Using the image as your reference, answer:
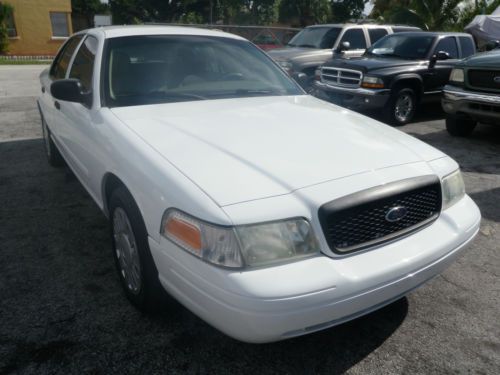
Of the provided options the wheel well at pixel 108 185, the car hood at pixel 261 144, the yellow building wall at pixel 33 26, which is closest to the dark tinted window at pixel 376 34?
the car hood at pixel 261 144

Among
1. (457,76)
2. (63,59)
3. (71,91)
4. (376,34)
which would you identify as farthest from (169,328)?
(376,34)

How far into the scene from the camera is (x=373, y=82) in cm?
810

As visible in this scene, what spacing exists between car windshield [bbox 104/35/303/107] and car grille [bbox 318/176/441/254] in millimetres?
1637

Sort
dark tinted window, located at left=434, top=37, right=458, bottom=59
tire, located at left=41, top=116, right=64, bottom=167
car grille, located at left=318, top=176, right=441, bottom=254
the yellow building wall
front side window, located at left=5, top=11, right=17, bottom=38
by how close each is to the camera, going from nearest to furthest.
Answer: car grille, located at left=318, top=176, right=441, bottom=254 → tire, located at left=41, top=116, right=64, bottom=167 → dark tinted window, located at left=434, top=37, right=458, bottom=59 → front side window, located at left=5, top=11, right=17, bottom=38 → the yellow building wall

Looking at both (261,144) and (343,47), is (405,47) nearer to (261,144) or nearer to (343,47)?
(343,47)

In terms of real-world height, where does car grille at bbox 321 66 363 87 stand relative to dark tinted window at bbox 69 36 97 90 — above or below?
below

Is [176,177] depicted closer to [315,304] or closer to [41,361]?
[315,304]

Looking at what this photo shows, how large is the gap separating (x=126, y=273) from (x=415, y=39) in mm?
8452

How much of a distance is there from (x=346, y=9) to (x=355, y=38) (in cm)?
3509

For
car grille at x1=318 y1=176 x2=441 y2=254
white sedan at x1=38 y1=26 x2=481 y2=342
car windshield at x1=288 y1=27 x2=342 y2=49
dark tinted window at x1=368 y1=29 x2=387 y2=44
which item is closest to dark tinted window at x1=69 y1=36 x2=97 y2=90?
white sedan at x1=38 y1=26 x2=481 y2=342

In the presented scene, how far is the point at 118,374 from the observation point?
2.21m

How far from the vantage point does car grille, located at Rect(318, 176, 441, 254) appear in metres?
2.06

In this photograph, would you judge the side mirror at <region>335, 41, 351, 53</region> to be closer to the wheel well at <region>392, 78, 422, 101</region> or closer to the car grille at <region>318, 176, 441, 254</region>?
the wheel well at <region>392, 78, 422, 101</region>

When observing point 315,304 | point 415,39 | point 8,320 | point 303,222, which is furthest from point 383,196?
point 415,39
